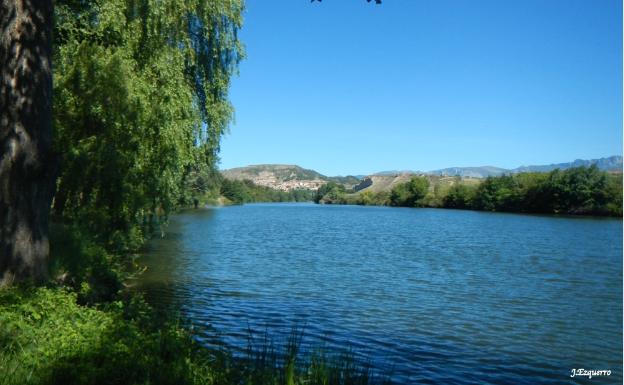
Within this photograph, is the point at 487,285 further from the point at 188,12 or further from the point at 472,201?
the point at 472,201

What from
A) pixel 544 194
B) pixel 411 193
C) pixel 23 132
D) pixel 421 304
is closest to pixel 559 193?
pixel 544 194

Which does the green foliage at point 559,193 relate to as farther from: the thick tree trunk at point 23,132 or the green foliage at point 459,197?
the thick tree trunk at point 23,132

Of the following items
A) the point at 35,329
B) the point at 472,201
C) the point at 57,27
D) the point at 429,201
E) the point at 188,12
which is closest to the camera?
the point at 35,329

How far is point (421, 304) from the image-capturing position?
16656 mm

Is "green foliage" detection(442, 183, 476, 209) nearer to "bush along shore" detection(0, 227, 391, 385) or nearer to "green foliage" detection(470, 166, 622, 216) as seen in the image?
"green foliage" detection(470, 166, 622, 216)

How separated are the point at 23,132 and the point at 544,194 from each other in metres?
101

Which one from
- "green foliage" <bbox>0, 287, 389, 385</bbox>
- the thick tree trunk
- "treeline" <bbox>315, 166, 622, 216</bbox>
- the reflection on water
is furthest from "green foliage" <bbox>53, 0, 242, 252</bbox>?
"treeline" <bbox>315, 166, 622, 216</bbox>

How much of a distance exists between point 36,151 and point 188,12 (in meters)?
12.6

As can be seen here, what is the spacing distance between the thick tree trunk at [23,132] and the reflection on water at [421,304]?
3.78 meters

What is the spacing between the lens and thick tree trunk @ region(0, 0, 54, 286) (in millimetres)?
7488

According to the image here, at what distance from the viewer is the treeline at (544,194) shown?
86.9 meters

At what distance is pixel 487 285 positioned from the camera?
20.4 metres

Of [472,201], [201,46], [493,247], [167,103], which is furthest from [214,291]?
[472,201]

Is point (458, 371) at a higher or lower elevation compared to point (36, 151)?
lower
